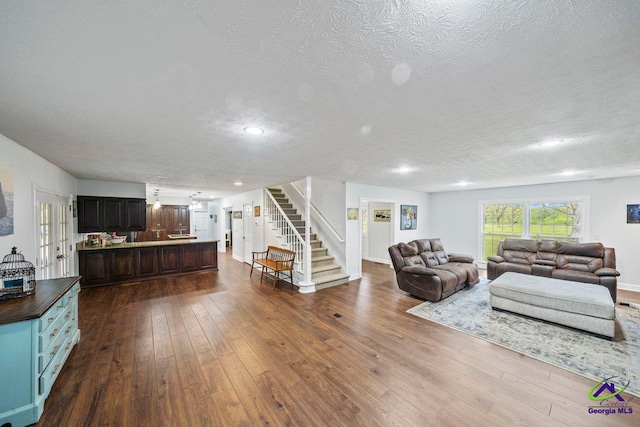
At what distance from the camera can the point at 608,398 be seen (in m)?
2.06

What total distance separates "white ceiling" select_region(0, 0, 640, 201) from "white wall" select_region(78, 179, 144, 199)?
115 inches

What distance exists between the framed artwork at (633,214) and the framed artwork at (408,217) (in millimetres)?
4255

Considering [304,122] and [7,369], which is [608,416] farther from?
[7,369]

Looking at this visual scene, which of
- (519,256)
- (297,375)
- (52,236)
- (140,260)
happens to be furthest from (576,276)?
(140,260)

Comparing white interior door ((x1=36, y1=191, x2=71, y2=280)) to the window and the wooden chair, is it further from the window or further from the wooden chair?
the window

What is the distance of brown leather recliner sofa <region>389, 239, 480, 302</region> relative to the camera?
4.28 meters

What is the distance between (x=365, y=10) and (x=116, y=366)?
139 inches

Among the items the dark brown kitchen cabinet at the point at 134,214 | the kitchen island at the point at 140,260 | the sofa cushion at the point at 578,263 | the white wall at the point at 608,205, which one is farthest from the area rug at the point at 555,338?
the dark brown kitchen cabinet at the point at 134,214

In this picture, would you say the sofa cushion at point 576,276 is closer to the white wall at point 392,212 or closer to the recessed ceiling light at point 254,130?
the white wall at point 392,212

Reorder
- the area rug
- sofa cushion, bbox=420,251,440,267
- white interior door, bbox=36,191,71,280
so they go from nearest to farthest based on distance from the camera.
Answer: the area rug < white interior door, bbox=36,191,71,280 < sofa cushion, bbox=420,251,440,267

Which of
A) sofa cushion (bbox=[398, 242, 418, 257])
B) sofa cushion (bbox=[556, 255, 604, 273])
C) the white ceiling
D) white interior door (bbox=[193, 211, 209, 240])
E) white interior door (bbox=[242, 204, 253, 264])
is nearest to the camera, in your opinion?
the white ceiling

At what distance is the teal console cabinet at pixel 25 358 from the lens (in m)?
1.72

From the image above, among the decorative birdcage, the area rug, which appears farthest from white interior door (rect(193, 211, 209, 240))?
the area rug

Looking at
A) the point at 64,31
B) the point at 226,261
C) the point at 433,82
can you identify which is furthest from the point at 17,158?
the point at 226,261
